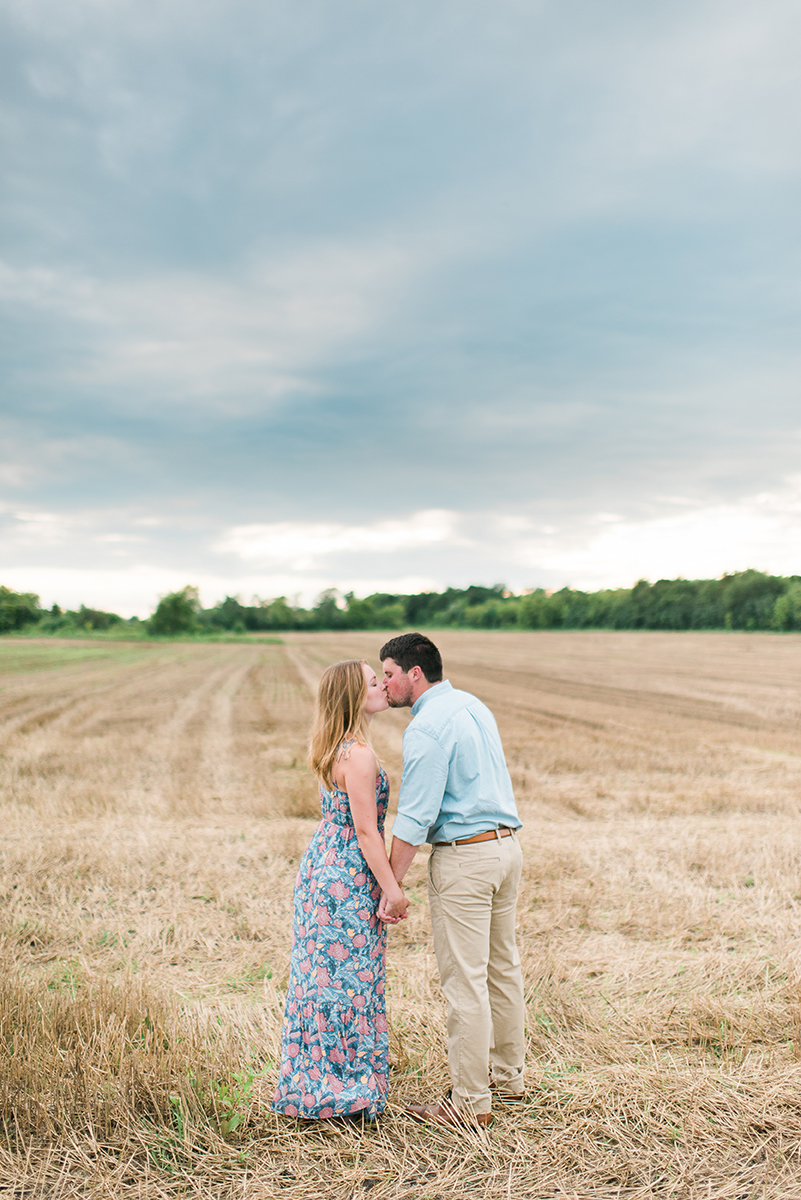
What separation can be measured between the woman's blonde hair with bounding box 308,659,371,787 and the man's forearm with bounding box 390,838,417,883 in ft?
1.46

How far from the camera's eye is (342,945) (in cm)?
360

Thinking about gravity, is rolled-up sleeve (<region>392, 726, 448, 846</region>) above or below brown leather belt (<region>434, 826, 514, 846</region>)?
above

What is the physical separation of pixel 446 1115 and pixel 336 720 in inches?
80.1

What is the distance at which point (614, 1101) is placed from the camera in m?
3.91

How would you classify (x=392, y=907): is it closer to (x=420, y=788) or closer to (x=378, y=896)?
(x=378, y=896)

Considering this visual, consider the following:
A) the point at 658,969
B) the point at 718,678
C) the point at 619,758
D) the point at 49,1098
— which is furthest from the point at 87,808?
the point at 718,678

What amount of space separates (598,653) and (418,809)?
49242 mm

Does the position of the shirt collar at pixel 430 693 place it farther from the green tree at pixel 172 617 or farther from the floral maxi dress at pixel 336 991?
the green tree at pixel 172 617

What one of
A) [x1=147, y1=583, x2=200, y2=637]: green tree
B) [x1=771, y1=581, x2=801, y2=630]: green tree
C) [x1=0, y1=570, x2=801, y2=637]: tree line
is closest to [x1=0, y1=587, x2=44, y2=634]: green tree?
[x1=0, y1=570, x2=801, y2=637]: tree line

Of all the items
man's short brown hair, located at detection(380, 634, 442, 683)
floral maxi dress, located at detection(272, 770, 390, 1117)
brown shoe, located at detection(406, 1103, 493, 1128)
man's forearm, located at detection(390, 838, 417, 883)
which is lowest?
brown shoe, located at detection(406, 1103, 493, 1128)

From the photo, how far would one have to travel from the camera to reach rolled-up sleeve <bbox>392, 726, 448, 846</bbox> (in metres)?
3.52

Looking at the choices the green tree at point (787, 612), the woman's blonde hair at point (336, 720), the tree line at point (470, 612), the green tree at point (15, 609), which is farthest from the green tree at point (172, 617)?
the woman's blonde hair at point (336, 720)

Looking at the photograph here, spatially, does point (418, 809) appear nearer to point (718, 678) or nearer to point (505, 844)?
point (505, 844)

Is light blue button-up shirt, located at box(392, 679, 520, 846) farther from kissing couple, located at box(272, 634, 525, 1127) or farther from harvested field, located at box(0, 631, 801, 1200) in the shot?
harvested field, located at box(0, 631, 801, 1200)
